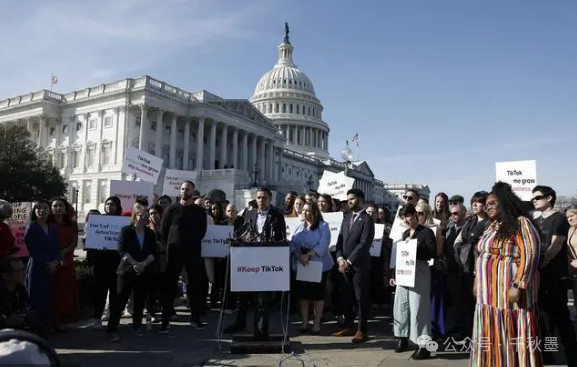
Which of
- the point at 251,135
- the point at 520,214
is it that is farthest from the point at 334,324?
the point at 251,135

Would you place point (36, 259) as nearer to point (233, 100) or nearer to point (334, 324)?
point (334, 324)

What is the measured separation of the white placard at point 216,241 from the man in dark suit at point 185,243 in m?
0.84

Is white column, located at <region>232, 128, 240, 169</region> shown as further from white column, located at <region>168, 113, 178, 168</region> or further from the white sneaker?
the white sneaker

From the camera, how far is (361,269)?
26.1 ft

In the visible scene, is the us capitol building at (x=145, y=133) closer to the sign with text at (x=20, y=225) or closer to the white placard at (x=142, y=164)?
the white placard at (x=142, y=164)

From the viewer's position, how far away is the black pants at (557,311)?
5730mm

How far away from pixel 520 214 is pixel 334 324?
5.10m

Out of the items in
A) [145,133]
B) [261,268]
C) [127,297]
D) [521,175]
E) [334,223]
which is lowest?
[127,297]

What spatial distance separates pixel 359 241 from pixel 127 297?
12.4 ft

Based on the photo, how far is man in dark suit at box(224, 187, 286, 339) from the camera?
7059 mm

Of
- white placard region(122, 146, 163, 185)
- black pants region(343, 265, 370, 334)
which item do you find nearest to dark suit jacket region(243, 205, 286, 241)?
black pants region(343, 265, 370, 334)

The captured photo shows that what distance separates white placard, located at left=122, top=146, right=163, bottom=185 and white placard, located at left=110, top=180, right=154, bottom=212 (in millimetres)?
1588

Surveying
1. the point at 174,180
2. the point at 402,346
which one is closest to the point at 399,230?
the point at 402,346

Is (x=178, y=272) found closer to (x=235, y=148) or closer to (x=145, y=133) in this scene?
(x=145, y=133)
